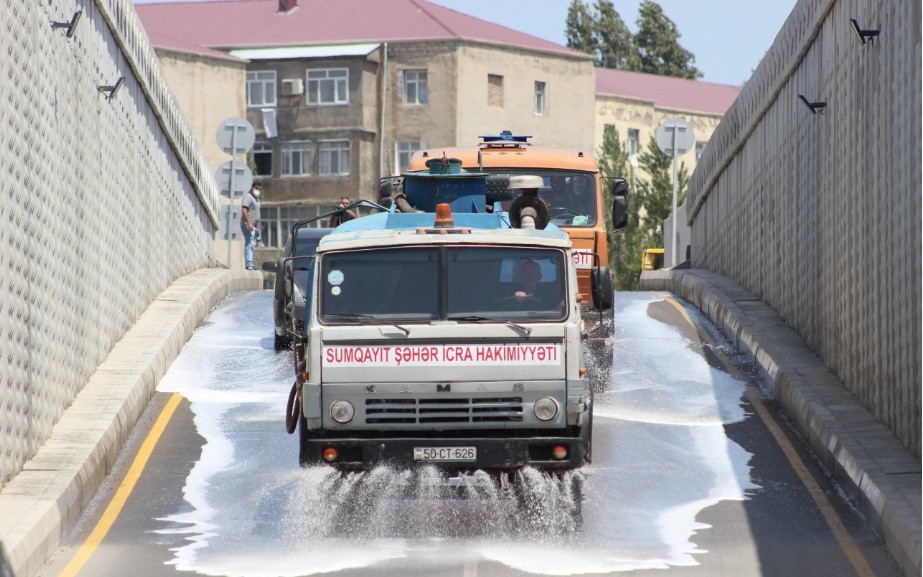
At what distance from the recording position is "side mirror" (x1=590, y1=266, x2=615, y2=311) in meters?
11.7

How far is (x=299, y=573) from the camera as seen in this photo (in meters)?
9.50

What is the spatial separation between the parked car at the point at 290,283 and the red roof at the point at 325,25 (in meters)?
44.5

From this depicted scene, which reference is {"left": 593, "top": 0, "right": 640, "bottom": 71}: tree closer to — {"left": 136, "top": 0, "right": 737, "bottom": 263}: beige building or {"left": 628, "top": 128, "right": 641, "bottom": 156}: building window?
{"left": 628, "top": 128, "right": 641, "bottom": 156}: building window

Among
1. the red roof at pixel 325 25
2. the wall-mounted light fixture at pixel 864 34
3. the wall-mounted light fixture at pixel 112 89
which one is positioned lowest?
the wall-mounted light fixture at pixel 112 89

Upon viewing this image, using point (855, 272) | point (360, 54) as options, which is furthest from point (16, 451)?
point (360, 54)

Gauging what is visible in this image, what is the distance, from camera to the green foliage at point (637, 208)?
5849 cm

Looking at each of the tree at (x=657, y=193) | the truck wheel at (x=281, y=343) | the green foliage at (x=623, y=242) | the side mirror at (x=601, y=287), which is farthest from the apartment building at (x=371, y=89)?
the side mirror at (x=601, y=287)

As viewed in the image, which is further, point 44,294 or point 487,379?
point 44,294

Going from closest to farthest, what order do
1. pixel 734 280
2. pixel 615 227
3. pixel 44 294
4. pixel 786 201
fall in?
pixel 44 294, pixel 786 201, pixel 615 227, pixel 734 280

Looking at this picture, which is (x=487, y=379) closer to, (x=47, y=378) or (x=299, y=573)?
(x=299, y=573)

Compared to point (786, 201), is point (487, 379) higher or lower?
lower

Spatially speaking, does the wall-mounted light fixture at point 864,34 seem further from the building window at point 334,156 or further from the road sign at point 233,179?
the building window at point 334,156

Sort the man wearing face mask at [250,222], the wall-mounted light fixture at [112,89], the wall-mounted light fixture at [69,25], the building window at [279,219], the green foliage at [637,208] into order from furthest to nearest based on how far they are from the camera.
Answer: the building window at [279,219] → the green foliage at [637,208] → the man wearing face mask at [250,222] → the wall-mounted light fixture at [112,89] → the wall-mounted light fixture at [69,25]

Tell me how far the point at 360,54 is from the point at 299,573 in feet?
183
